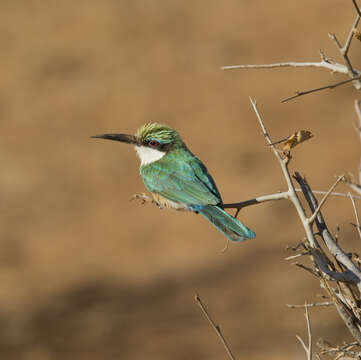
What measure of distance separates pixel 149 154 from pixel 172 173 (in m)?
0.34

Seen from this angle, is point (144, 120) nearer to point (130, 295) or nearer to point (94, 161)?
point (94, 161)

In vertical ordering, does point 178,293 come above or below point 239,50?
below

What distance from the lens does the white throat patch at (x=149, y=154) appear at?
613 cm

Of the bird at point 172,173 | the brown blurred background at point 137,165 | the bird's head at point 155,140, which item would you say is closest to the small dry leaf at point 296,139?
the bird at point 172,173

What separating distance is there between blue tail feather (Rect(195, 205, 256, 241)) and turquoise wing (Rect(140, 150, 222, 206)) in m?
0.18

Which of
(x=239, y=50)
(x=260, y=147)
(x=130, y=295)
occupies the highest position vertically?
(x=239, y=50)

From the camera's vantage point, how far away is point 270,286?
11.4 m

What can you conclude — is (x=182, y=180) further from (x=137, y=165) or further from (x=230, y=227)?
(x=137, y=165)

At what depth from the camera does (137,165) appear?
14.2 m

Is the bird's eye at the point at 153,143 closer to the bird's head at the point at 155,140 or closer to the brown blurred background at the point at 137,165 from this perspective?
the bird's head at the point at 155,140

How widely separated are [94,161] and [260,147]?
3143 millimetres

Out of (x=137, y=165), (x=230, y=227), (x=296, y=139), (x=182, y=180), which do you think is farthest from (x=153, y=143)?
(x=137, y=165)

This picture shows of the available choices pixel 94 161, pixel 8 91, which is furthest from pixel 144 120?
pixel 8 91

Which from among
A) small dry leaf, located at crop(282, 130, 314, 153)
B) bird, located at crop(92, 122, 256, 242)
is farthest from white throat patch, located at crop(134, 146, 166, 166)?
small dry leaf, located at crop(282, 130, 314, 153)
